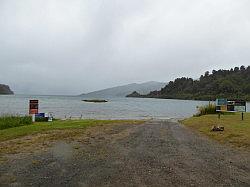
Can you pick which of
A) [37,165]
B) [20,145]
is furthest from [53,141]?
[37,165]

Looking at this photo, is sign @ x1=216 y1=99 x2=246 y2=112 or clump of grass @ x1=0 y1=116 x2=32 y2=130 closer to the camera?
clump of grass @ x1=0 y1=116 x2=32 y2=130

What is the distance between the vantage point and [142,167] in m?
9.06

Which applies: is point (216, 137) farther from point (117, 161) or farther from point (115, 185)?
point (115, 185)

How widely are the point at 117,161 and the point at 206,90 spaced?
182m

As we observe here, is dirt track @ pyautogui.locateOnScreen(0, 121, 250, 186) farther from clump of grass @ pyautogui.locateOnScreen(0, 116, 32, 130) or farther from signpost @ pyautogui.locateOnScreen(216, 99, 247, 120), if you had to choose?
signpost @ pyautogui.locateOnScreen(216, 99, 247, 120)

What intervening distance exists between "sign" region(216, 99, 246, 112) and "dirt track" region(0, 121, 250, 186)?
15.6 meters

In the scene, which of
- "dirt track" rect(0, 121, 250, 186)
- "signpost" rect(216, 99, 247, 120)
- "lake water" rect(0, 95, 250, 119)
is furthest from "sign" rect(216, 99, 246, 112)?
"lake water" rect(0, 95, 250, 119)

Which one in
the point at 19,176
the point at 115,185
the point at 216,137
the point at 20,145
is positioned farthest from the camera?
the point at 216,137

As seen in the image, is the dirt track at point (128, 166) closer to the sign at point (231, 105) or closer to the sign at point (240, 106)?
the sign at point (240, 106)

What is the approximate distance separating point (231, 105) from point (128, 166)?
→ 22.2 metres

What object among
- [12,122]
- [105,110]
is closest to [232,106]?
[12,122]

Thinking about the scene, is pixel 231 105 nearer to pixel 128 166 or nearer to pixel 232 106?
pixel 232 106

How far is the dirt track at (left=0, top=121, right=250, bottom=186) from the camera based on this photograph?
7684 mm

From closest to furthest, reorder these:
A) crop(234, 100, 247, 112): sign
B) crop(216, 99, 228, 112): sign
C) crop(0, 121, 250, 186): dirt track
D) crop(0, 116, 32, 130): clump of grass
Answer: crop(0, 121, 250, 186): dirt track → crop(0, 116, 32, 130): clump of grass → crop(234, 100, 247, 112): sign → crop(216, 99, 228, 112): sign
